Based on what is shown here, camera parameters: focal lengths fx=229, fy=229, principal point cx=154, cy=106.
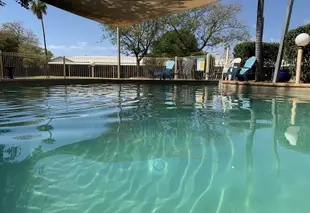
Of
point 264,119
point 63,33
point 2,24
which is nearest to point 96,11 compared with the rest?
point 264,119

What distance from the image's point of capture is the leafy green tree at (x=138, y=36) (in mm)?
19969

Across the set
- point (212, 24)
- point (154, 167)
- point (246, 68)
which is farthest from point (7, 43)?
point (154, 167)

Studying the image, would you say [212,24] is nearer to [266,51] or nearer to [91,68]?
[266,51]

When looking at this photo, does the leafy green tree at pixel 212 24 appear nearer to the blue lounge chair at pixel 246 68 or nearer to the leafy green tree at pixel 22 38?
the blue lounge chair at pixel 246 68

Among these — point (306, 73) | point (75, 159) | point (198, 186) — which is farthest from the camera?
point (306, 73)

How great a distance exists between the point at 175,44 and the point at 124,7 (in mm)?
17432

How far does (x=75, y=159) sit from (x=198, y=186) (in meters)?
1.01

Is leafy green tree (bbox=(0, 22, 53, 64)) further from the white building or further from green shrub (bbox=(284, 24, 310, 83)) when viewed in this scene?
green shrub (bbox=(284, 24, 310, 83))

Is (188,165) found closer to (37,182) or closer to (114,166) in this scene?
(114,166)

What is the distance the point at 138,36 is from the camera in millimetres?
20422

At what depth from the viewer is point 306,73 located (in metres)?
7.71

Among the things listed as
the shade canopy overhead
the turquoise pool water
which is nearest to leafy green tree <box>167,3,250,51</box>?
the shade canopy overhead

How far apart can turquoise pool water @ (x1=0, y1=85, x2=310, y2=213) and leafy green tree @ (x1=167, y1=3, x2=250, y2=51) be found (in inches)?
763

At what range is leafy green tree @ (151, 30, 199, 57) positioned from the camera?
70.9 ft
